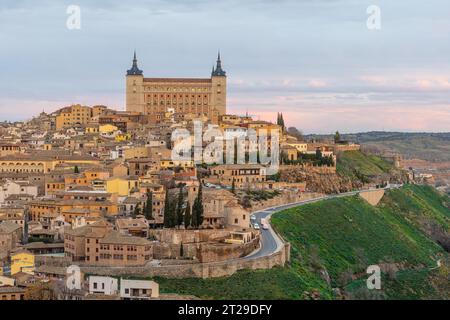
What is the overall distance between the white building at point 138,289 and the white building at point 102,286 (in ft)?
0.98

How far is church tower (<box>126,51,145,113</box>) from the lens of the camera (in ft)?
288

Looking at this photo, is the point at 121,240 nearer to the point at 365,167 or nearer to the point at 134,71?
the point at 365,167

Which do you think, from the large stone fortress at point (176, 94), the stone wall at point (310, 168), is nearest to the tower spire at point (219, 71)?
the large stone fortress at point (176, 94)

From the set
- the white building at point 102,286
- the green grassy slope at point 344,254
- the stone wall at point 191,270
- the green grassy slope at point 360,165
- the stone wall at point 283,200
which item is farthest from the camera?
the green grassy slope at point 360,165

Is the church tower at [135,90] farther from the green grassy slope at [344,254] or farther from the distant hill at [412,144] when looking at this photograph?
the distant hill at [412,144]

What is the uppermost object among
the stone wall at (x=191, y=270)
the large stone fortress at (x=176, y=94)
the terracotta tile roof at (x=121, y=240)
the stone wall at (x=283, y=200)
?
the large stone fortress at (x=176, y=94)

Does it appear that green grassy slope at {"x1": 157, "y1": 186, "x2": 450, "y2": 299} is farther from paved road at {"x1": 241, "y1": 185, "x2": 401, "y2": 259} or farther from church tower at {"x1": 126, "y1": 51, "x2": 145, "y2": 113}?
church tower at {"x1": 126, "y1": 51, "x2": 145, "y2": 113}

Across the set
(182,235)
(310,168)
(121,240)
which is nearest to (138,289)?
(121,240)

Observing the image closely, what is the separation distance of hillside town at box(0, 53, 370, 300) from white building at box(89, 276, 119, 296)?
35 millimetres

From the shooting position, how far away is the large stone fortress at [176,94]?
87.9 m

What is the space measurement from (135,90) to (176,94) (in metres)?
4.21

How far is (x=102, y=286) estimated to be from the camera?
93.3 ft

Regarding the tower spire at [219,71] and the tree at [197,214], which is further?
the tower spire at [219,71]
